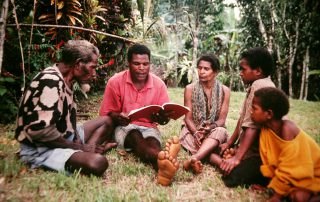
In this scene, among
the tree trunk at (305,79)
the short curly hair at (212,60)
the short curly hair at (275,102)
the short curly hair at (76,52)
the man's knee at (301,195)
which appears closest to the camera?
the man's knee at (301,195)

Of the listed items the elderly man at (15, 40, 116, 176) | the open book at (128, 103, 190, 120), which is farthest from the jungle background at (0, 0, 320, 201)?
the open book at (128, 103, 190, 120)

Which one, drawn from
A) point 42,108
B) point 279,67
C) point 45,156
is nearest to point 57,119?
point 42,108

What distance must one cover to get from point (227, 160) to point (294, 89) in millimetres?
9578

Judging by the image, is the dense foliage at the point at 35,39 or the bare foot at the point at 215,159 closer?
the bare foot at the point at 215,159

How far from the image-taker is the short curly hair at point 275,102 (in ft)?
9.04

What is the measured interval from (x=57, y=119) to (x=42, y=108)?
0.60ft

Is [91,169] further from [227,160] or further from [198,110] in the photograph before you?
[198,110]

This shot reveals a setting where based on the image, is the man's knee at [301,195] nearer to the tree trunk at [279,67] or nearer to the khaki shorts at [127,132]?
the khaki shorts at [127,132]

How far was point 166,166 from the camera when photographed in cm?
288

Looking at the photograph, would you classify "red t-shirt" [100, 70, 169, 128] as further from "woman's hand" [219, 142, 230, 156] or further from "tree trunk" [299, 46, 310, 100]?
"tree trunk" [299, 46, 310, 100]

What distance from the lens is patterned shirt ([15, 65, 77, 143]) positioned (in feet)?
9.46

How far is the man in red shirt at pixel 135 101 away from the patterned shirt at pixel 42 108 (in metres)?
1.04

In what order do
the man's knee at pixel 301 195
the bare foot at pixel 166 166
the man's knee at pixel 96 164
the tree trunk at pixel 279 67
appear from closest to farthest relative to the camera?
the man's knee at pixel 301 195 < the bare foot at pixel 166 166 < the man's knee at pixel 96 164 < the tree trunk at pixel 279 67

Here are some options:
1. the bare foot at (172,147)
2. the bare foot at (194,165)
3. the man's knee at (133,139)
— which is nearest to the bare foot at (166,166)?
the bare foot at (172,147)
